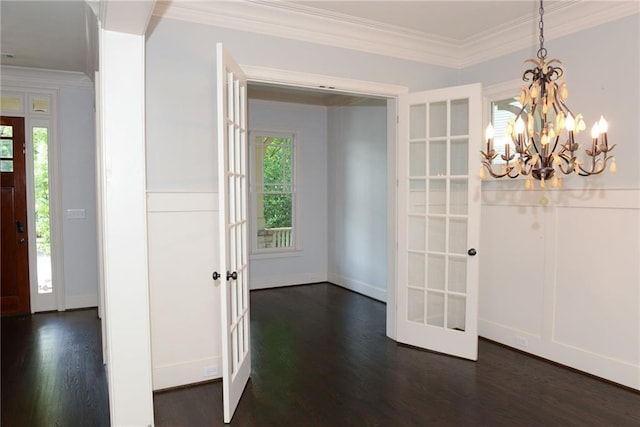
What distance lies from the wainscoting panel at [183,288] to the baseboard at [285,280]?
119 inches

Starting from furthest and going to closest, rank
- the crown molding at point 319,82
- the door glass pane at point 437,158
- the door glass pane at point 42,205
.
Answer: the door glass pane at point 42,205 < the door glass pane at point 437,158 < the crown molding at point 319,82

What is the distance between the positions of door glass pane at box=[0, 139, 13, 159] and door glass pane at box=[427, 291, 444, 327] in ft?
15.8

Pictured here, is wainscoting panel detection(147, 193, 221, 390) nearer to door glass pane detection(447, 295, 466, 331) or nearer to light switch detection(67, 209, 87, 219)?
door glass pane detection(447, 295, 466, 331)

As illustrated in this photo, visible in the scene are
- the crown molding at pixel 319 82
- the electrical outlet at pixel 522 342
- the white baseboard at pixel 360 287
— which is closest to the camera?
the crown molding at pixel 319 82

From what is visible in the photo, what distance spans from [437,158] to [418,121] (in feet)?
1.25

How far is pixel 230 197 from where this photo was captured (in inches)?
112

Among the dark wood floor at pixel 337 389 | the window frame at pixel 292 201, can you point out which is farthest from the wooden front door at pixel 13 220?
the window frame at pixel 292 201

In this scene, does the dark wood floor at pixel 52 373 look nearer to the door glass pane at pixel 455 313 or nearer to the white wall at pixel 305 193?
the white wall at pixel 305 193

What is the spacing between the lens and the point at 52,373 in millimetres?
3377

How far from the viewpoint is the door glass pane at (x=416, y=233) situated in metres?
3.94

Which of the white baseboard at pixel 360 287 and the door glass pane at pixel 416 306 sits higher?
the door glass pane at pixel 416 306

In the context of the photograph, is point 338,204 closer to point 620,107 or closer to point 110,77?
point 620,107

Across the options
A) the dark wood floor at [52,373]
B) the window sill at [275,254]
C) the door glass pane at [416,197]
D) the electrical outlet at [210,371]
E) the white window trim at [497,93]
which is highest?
the white window trim at [497,93]

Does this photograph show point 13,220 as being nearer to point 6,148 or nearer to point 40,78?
point 6,148
